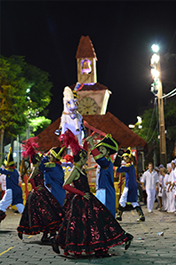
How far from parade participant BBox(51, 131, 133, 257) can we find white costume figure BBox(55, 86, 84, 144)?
13544mm

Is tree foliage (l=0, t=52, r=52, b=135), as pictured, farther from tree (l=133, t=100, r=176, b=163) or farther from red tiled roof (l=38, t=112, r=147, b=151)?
tree (l=133, t=100, r=176, b=163)

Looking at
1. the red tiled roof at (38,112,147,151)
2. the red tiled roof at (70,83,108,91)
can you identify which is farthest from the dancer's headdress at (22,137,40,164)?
the red tiled roof at (70,83,108,91)

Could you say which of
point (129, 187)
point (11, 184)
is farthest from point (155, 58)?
point (11, 184)

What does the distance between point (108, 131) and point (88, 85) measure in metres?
8.41

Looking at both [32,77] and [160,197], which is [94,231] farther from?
[32,77]

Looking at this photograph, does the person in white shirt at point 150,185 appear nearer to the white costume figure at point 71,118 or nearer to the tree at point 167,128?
the white costume figure at point 71,118

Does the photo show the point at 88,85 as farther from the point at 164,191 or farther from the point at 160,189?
the point at 164,191

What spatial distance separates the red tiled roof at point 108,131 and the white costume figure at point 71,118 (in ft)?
20.4

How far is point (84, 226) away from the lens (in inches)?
265

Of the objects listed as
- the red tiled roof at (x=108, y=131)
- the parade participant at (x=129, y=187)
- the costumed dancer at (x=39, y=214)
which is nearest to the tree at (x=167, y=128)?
the red tiled roof at (x=108, y=131)

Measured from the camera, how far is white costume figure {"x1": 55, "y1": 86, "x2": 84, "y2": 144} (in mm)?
20688

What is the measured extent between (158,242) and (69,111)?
43.3 feet

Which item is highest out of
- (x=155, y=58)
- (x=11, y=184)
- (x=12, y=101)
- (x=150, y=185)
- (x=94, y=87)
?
(x=155, y=58)

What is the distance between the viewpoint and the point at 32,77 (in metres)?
39.0
